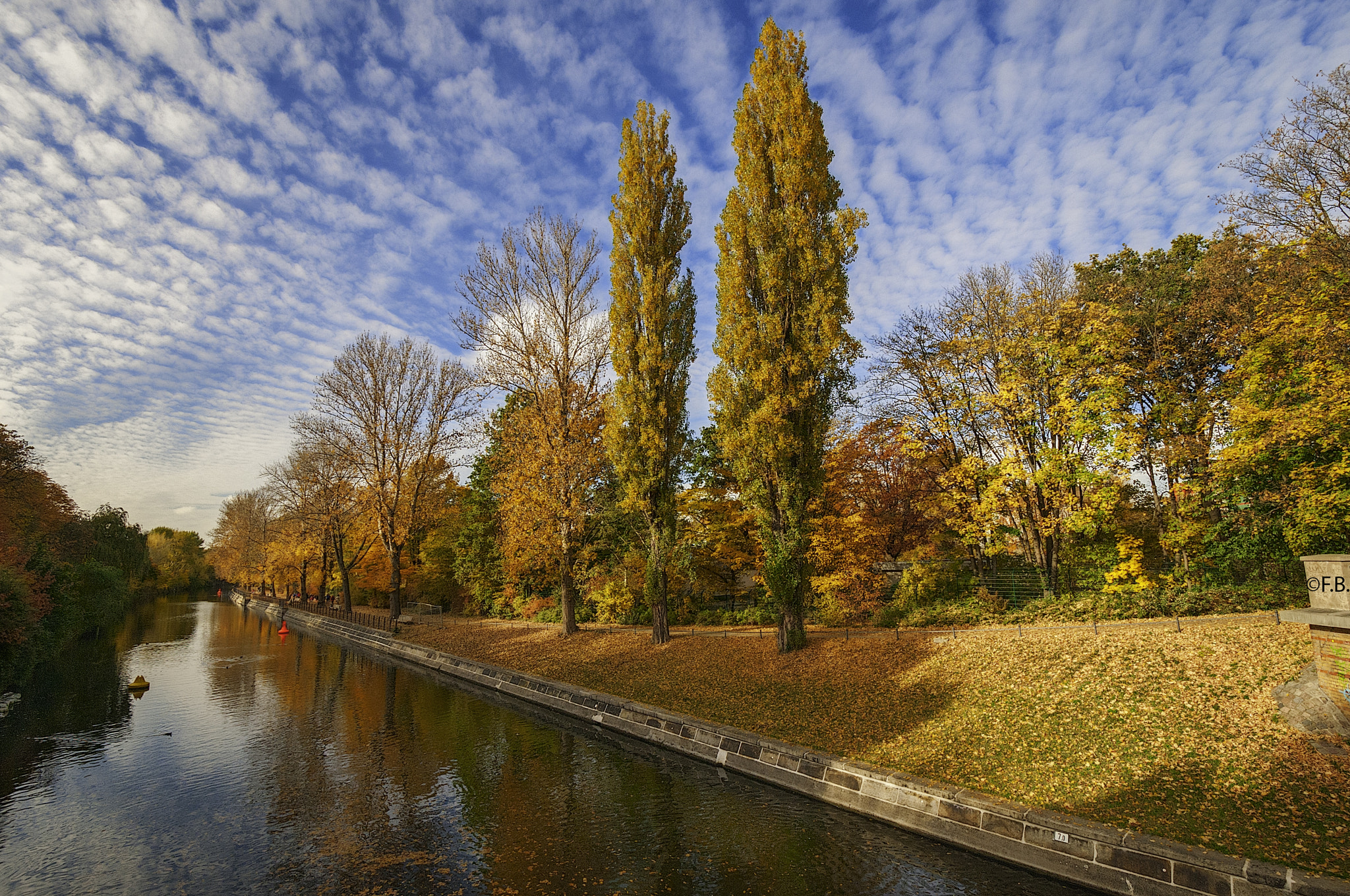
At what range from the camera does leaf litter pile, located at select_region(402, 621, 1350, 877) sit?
7.95 metres

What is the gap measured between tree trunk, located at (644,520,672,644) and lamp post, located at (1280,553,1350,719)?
52.4 feet

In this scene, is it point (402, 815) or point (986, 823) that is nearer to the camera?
point (986, 823)

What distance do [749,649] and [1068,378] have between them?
13.2m

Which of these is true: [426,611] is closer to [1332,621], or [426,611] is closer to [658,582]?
[658,582]

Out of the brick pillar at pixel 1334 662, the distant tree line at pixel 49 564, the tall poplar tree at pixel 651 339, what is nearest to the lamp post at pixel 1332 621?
the brick pillar at pixel 1334 662

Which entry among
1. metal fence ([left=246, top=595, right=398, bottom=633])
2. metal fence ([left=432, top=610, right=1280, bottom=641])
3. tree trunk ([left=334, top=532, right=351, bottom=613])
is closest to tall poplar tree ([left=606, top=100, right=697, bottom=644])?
metal fence ([left=432, top=610, right=1280, bottom=641])

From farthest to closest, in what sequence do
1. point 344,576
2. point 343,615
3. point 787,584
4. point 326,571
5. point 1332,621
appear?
1. point 326,571
2. point 343,615
3. point 344,576
4. point 787,584
5. point 1332,621

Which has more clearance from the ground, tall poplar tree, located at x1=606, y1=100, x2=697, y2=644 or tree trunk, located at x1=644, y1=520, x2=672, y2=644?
tall poplar tree, located at x1=606, y1=100, x2=697, y2=644

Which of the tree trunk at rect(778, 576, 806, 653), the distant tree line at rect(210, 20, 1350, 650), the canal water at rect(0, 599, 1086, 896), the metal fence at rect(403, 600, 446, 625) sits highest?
the distant tree line at rect(210, 20, 1350, 650)

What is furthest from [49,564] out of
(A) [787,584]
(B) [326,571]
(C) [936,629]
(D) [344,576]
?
(C) [936,629]

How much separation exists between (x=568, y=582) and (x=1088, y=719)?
753 inches

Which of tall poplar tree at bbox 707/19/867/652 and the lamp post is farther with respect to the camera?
tall poplar tree at bbox 707/19/867/652

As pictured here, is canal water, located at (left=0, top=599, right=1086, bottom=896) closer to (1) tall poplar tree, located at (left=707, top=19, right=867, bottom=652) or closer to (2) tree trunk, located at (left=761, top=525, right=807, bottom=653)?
(2) tree trunk, located at (left=761, top=525, right=807, bottom=653)

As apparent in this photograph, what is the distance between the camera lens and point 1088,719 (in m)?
10.7
